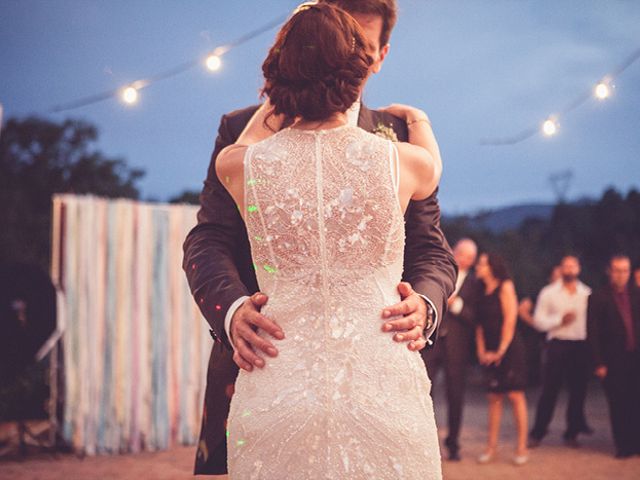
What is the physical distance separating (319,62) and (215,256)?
1.80 ft

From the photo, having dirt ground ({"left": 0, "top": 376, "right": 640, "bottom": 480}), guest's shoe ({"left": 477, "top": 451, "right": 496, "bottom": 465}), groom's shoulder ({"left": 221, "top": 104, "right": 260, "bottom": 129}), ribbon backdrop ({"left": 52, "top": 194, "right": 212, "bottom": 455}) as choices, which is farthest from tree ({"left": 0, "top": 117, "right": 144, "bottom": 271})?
groom's shoulder ({"left": 221, "top": 104, "right": 260, "bottom": 129})

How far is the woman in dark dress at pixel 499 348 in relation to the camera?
6.61m

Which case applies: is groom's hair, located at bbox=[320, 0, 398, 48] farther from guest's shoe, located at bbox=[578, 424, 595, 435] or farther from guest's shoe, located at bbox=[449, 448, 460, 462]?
guest's shoe, located at bbox=[578, 424, 595, 435]

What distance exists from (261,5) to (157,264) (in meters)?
65.1

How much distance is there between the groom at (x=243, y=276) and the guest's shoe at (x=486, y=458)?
5233mm

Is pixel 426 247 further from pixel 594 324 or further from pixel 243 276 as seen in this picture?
pixel 594 324

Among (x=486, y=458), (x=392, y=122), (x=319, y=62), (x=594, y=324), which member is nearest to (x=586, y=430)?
(x=594, y=324)

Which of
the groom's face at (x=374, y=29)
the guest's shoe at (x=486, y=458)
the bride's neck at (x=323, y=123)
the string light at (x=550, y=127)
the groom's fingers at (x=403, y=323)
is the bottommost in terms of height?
the guest's shoe at (x=486, y=458)

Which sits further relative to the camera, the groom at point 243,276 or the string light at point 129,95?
the string light at point 129,95

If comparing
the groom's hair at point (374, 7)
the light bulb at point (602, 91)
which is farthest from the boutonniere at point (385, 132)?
the light bulb at point (602, 91)

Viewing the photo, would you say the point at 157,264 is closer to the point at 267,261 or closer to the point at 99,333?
the point at 99,333

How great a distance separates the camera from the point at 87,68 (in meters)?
71.6

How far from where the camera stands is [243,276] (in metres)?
1.85

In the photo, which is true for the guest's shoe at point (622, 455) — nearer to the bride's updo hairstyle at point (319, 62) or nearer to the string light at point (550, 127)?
the string light at point (550, 127)
